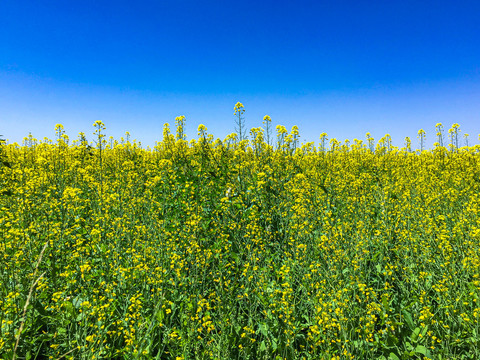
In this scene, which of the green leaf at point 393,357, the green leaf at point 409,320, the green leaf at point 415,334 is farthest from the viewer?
the green leaf at point 409,320

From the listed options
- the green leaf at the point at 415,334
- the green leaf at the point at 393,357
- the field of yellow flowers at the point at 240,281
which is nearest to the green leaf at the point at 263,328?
the field of yellow flowers at the point at 240,281

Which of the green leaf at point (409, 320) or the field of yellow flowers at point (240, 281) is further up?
the field of yellow flowers at point (240, 281)

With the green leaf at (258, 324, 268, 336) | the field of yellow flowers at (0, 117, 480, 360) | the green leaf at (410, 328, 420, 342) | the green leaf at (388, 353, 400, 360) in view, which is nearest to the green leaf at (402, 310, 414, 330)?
the field of yellow flowers at (0, 117, 480, 360)

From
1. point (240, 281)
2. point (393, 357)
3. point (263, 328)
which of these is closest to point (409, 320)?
point (393, 357)

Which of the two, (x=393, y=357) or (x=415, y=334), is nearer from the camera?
(x=393, y=357)

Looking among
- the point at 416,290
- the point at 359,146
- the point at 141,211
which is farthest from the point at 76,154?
the point at 359,146

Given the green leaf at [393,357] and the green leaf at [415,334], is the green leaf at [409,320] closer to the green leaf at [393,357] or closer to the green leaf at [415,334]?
the green leaf at [415,334]

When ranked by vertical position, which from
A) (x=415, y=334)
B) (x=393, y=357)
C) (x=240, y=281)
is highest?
(x=240, y=281)

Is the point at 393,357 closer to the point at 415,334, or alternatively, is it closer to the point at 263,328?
the point at 415,334

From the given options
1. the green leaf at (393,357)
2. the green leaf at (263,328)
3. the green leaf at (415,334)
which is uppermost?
the green leaf at (263,328)

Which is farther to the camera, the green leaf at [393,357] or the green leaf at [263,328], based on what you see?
the green leaf at [263,328]

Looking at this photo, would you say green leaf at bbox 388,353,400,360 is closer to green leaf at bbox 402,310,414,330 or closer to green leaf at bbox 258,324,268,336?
green leaf at bbox 402,310,414,330

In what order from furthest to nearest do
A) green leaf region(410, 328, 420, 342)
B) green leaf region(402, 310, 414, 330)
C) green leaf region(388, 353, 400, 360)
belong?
green leaf region(402, 310, 414, 330) → green leaf region(410, 328, 420, 342) → green leaf region(388, 353, 400, 360)

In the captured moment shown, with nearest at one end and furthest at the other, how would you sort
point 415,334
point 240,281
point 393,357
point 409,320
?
point 393,357 → point 415,334 → point 409,320 → point 240,281
